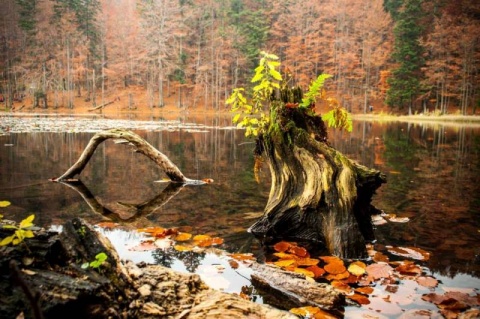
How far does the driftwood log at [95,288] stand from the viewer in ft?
6.23

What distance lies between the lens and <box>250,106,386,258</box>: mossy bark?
425 centimetres

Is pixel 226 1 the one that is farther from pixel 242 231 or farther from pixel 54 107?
pixel 242 231

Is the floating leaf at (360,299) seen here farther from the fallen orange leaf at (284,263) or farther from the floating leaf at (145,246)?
the floating leaf at (145,246)

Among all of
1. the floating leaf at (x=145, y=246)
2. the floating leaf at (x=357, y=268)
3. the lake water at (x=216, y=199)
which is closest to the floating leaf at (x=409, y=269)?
the lake water at (x=216, y=199)

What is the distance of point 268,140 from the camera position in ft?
16.7

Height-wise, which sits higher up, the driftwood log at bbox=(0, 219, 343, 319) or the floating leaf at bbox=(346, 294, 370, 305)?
the driftwood log at bbox=(0, 219, 343, 319)

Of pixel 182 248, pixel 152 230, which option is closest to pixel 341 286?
pixel 182 248

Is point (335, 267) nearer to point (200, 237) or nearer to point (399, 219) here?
point (200, 237)

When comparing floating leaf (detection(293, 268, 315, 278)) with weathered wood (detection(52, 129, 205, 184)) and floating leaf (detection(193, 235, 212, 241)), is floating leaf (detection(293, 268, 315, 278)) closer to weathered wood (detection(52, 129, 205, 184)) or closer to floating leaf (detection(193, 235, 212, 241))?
floating leaf (detection(193, 235, 212, 241))

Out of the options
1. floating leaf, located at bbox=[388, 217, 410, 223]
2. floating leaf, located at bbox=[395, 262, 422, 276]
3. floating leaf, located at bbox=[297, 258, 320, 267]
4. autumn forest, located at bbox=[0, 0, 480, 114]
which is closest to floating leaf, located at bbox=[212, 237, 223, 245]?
floating leaf, located at bbox=[297, 258, 320, 267]

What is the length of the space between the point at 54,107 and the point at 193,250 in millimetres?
52755

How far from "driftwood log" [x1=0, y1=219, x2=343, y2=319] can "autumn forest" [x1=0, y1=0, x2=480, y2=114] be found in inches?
1813

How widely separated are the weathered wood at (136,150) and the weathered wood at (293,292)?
497 centimetres

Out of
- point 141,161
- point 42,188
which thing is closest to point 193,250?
point 42,188
